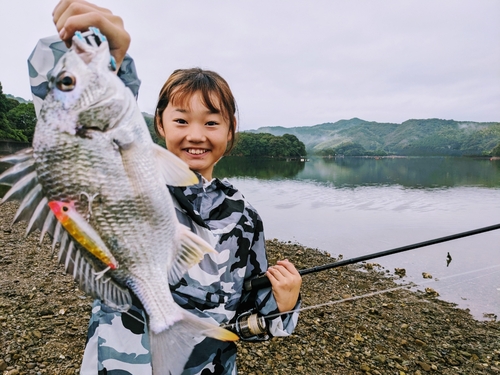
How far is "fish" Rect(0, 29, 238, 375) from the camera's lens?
1326 millimetres

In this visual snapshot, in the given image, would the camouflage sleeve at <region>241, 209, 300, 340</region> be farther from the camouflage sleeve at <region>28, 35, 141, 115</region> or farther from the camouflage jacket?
the camouflage sleeve at <region>28, 35, 141, 115</region>

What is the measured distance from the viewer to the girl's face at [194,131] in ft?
7.40

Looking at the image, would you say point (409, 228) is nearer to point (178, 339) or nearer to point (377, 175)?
point (178, 339)

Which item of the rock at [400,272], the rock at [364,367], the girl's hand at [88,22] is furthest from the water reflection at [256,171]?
the girl's hand at [88,22]

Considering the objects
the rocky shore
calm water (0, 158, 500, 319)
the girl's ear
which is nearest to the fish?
the girl's ear

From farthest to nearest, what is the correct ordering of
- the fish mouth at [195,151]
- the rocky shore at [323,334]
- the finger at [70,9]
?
the rocky shore at [323,334]
the fish mouth at [195,151]
the finger at [70,9]

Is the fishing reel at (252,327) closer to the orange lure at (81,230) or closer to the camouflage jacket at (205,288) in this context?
the camouflage jacket at (205,288)

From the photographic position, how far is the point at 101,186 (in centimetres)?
137

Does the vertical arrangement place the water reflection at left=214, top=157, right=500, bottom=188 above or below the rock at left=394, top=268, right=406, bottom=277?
above

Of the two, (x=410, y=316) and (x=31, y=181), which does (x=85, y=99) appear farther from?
(x=410, y=316)

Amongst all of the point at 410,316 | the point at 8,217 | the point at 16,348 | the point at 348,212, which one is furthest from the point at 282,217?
the point at 16,348

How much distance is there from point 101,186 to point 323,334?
555cm

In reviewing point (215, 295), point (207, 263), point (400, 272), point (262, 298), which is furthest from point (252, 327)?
point (400, 272)

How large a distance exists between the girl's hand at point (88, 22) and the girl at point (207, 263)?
0.92 ft
